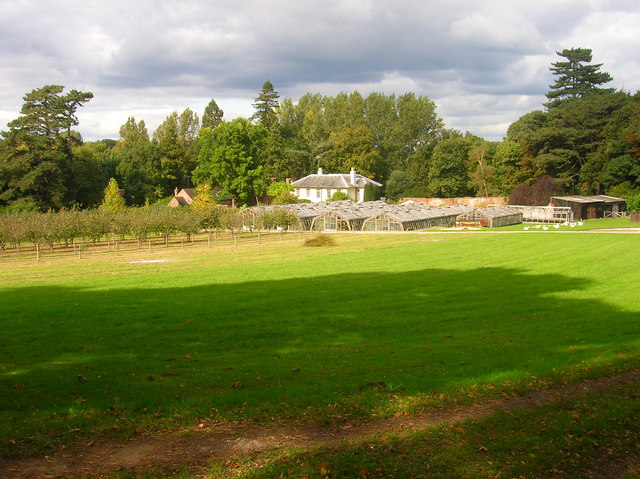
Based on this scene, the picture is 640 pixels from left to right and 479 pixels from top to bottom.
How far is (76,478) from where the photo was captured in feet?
20.2

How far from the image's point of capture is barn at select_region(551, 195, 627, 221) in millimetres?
76875

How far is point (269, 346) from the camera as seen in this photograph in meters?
13.2

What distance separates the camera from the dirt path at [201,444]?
21.1 feet

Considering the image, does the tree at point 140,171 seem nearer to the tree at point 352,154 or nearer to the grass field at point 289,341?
the tree at point 352,154

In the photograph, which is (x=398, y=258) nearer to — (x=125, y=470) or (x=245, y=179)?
(x=125, y=470)

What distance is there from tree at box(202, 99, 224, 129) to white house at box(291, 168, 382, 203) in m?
44.7

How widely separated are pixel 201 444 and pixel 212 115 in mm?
136224

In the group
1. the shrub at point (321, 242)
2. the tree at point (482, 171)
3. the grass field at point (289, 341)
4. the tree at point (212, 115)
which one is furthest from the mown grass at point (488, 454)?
the tree at point (212, 115)

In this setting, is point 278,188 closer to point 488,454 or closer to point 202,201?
point 202,201

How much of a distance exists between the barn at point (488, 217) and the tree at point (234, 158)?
33729mm

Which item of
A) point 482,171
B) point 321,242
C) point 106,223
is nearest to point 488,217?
point 482,171

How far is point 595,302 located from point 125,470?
55.5 ft

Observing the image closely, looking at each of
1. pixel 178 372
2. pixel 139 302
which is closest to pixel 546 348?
pixel 178 372

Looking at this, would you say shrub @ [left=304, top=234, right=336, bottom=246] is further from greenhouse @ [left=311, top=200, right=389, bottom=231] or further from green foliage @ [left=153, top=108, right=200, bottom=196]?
green foliage @ [left=153, top=108, right=200, bottom=196]
